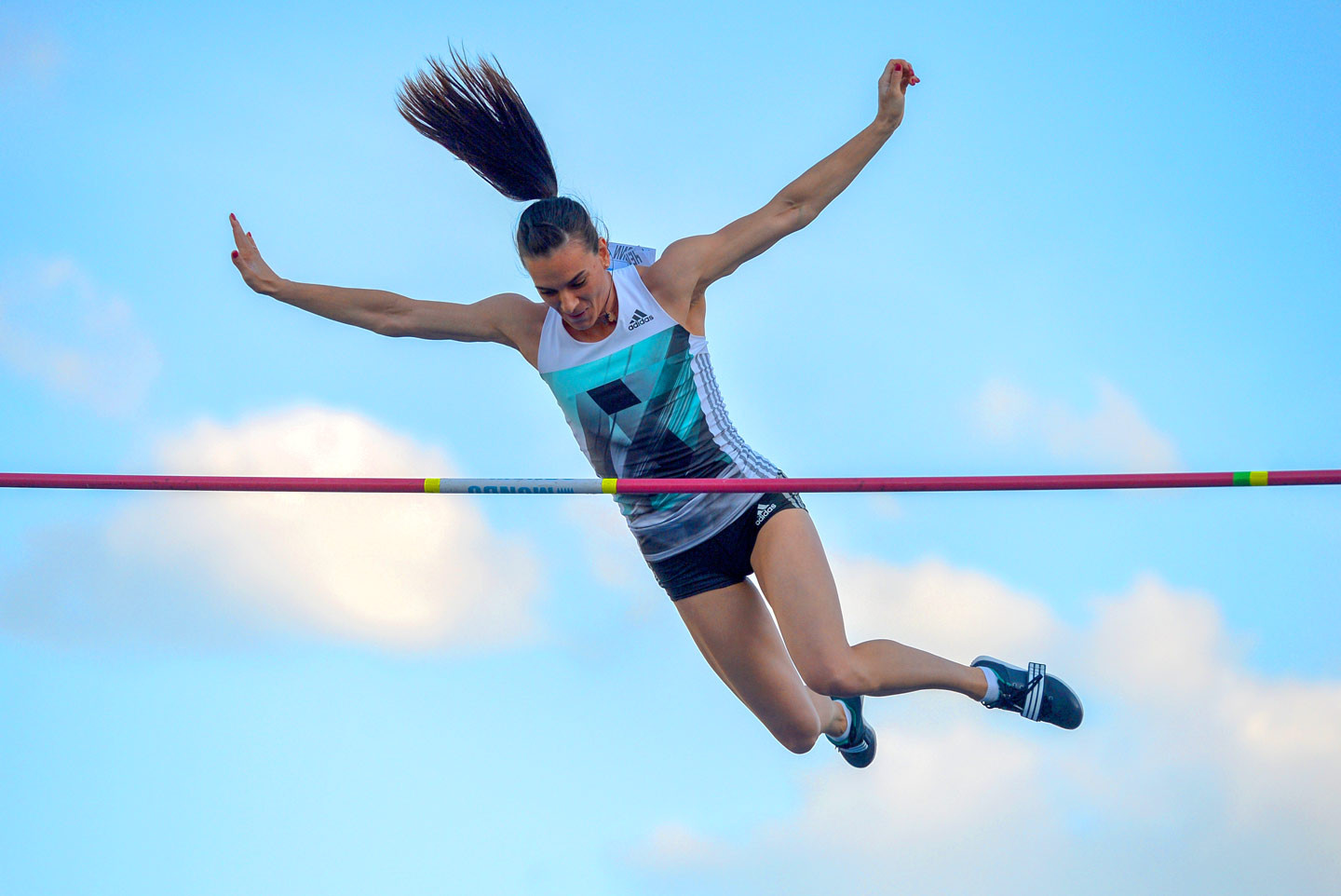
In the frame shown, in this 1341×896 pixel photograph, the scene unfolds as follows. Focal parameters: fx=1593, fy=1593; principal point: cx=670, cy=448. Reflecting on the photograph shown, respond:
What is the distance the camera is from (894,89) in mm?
6582

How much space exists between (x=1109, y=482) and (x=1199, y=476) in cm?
42

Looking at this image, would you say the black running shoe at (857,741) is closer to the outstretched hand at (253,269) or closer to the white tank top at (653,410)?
the white tank top at (653,410)

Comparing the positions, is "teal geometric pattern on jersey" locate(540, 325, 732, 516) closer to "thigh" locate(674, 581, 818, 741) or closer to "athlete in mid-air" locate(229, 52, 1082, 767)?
"athlete in mid-air" locate(229, 52, 1082, 767)

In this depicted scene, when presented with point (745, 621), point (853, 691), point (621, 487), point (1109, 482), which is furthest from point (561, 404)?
point (1109, 482)

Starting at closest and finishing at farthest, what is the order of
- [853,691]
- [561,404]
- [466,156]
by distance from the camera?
[853,691], [561,404], [466,156]

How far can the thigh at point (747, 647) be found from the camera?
6.86 metres

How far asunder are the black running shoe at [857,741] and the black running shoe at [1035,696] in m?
1.11

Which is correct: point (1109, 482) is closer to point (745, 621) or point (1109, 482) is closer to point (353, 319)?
point (745, 621)

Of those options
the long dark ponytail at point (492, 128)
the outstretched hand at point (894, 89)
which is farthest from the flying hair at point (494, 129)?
the outstretched hand at point (894, 89)

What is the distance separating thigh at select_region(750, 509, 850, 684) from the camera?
6.39 metres

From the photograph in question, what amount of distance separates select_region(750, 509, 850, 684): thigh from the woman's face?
1.18 m

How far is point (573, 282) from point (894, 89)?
155cm

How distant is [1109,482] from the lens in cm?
662

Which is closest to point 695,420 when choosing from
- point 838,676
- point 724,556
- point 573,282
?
point 724,556
